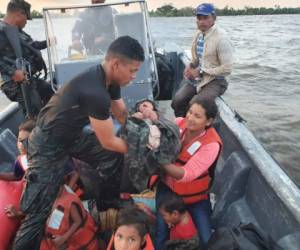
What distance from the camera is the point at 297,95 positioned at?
1068cm

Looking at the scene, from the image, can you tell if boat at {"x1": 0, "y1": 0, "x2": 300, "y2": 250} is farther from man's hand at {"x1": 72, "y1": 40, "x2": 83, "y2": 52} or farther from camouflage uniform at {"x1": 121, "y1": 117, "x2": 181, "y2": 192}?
camouflage uniform at {"x1": 121, "y1": 117, "x2": 181, "y2": 192}

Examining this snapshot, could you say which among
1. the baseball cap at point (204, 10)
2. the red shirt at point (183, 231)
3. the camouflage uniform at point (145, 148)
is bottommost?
the red shirt at point (183, 231)

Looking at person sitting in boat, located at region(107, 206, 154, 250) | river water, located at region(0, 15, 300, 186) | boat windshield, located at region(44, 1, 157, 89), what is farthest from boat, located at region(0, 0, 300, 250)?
river water, located at region(0, 15, 300, 186)

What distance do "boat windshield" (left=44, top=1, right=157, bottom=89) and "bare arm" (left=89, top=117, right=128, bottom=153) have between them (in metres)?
2.50

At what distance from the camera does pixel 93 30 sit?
466cm

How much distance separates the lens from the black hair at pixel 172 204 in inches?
103

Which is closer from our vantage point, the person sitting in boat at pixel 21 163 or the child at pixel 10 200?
the child at pixel 10 200

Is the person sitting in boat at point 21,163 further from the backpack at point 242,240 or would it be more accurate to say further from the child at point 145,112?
the backpack at point 242,240

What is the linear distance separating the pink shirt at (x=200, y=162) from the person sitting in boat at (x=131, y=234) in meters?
0.40

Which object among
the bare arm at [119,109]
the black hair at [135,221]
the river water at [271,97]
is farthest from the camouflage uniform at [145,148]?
the river water at [271,97]

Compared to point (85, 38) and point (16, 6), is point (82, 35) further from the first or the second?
point (16, 6)

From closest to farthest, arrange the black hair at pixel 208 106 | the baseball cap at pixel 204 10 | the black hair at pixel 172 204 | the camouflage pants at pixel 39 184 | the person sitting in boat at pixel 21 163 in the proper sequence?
the camouflage pants at pixel 39 184, the black hair at pixel 172 204, the black hair at pixel 208 106, the person sitting in boat at pixel 21 163, the baseball cap at pixel 204 10

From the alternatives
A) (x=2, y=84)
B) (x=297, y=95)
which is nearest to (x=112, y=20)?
(x=2, y=84)

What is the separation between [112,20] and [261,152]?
8.74 feet
